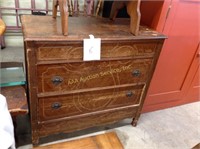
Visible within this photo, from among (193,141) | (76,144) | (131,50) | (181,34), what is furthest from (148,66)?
(193,141)

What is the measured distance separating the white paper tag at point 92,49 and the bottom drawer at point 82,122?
1.68ft

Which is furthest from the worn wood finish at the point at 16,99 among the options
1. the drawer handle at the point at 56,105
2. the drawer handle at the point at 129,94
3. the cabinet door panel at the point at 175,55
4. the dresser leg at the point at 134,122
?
the cabinet door panel at the point at 175,55

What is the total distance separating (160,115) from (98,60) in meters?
1.14

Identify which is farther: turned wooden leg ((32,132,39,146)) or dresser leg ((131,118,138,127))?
dresser leg ((131,118,138,127))

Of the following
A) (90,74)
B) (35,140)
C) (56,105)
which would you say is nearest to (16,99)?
(56,105)

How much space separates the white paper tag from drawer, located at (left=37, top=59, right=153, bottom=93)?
5 centimetres

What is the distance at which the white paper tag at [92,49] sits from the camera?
1035 mm

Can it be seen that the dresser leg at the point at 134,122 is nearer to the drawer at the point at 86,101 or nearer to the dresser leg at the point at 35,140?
the drawer at the point at 86,101

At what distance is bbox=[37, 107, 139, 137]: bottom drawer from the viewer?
51.0 inches

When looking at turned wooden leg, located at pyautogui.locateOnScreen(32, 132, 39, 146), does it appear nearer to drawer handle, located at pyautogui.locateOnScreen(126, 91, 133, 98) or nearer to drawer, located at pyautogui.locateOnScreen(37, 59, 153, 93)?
drawer, located at pyautogui.locateOnScreen(37, 59, 153, 93)

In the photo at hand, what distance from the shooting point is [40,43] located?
3.10 feet

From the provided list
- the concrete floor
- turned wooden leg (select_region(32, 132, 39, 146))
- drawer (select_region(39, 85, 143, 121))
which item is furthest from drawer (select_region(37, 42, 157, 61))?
the concrete floor

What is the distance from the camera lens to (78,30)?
112cm

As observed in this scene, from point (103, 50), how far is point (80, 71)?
0.63 feet
